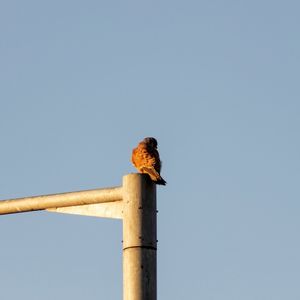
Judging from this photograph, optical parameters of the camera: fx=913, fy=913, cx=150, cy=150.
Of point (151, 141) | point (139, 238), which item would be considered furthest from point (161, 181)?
point (151, 141)

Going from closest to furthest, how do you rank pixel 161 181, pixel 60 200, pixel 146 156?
pixel 161 181, pixel 60 200, pixel 146 156

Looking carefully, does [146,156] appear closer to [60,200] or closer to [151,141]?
[151,141]

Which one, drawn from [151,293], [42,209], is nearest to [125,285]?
[151,293]

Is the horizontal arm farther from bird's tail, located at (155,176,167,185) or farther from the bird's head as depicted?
the bird's head

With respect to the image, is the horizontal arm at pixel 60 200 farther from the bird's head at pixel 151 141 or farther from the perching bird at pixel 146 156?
the bird's head at pixel 151 141

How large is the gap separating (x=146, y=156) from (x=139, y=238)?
177cm

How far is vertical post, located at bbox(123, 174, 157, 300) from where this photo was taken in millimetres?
5621

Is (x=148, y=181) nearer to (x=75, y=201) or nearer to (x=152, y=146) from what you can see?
(x=75, y=201)

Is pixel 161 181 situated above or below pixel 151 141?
below

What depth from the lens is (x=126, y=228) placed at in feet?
19.2

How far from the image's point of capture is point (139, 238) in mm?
5750

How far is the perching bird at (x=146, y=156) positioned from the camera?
7.07 m

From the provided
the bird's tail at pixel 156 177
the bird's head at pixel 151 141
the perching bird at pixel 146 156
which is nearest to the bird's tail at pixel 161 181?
the bird's tail at pixel 156 177

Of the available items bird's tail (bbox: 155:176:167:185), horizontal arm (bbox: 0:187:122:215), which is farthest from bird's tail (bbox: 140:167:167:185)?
horizontal arm (bbox: 0:187:122:215)
